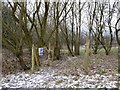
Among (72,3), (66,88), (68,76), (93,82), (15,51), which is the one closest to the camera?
(66,88)

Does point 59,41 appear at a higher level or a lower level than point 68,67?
higher

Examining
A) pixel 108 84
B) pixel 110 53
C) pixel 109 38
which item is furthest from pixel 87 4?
pixel 108 84

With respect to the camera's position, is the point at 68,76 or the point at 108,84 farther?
the point at 68,76

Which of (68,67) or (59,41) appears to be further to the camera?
(59,41)

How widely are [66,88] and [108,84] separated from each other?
3.04 ft

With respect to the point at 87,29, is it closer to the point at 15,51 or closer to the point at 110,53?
the point at 110,53

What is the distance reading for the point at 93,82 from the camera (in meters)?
4.86

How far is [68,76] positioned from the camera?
5582mm

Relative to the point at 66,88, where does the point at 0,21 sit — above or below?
above

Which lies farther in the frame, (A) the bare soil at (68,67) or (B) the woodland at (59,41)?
(A) the bare soil at (68,67)

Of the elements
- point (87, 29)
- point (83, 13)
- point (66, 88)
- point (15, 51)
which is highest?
point (83, 13)

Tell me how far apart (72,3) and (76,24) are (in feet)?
4.88

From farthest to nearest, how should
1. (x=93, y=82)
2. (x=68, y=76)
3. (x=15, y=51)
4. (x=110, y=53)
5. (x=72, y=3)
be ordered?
(x=110, y=53) < (x=72, y=3) < (x=15, y=51) < (x=68, y=76) < (x=93, y=82)

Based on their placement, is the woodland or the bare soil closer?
the woodland
